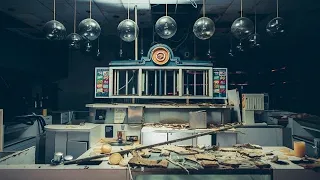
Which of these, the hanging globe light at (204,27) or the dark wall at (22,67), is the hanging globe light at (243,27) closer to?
the hanging globe light at (204,27)

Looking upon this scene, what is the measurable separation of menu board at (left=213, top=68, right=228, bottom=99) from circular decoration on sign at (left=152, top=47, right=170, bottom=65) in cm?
114

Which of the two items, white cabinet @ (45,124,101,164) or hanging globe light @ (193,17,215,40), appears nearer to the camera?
hanging globe light @ (193,17,215,40)

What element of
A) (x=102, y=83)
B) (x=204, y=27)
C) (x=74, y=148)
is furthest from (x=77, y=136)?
(x=204, y=27)

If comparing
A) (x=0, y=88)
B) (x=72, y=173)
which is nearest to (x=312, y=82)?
(x=72, y=173)

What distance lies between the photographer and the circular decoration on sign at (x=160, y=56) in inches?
211

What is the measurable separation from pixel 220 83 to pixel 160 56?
4.83 ft

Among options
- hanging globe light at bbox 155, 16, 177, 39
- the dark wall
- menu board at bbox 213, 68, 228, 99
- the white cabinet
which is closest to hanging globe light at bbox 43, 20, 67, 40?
hanging globe light at bbox 155, 16, 177, 39

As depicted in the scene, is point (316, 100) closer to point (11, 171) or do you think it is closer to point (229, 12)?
point (229, 12)

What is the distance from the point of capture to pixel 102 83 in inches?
217

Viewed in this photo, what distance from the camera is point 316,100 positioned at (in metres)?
9.26

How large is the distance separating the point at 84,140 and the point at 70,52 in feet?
25.3

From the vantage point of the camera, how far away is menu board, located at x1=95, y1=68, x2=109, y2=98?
548 cm

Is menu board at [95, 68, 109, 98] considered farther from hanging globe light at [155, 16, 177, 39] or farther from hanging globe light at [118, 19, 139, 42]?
hanging globe light at [155, 16, 177, 39]

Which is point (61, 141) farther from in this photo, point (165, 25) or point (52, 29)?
point (165, 25)
